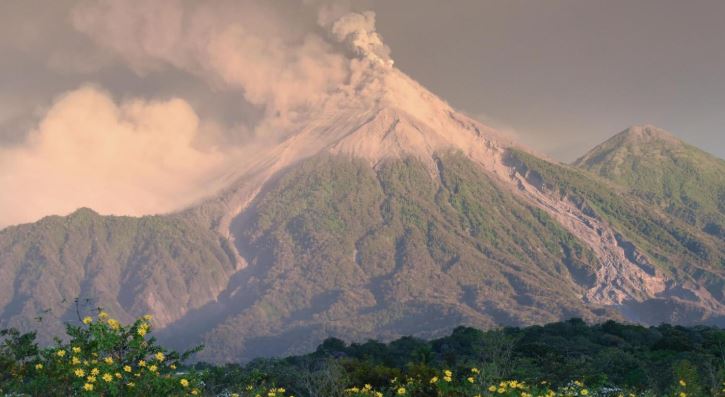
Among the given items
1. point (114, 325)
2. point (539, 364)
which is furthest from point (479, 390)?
point (539, 364)

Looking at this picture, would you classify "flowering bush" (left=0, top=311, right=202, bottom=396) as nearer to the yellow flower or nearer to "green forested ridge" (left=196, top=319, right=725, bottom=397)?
the yellow flower

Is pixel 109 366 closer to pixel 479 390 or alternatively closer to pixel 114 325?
pixel 114 325

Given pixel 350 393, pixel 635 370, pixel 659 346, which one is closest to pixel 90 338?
pixel 350 393

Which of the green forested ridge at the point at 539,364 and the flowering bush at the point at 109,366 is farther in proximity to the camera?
the green forested ridge at the point at 539,364

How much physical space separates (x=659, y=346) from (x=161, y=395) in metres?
95.3

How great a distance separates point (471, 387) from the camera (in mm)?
26656

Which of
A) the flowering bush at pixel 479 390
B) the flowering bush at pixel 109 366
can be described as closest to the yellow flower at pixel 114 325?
the flowering bush at pixel 109 366

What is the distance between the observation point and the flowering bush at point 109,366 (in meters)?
21.4

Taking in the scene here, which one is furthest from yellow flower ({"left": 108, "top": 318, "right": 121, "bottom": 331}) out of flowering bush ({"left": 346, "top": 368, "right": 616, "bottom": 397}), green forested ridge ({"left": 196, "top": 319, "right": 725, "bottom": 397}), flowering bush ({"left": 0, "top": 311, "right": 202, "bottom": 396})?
flowering bush ({"left": 346, "top": 368, "right": 616, "bottom": 397})

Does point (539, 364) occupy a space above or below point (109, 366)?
below

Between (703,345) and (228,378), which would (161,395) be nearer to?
(228,378)

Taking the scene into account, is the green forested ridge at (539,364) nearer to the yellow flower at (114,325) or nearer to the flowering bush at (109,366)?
the flowering bush at (109,366)

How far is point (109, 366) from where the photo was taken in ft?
70.4

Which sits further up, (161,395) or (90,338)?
(90,338)
